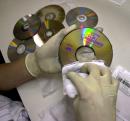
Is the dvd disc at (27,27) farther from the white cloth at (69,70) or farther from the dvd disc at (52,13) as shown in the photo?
the white cloth at (69,70)

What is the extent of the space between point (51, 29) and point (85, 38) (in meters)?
0.19

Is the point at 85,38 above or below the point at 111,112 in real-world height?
above

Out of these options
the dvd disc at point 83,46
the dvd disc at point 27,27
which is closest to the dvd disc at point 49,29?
the dvd disc at point 27,27

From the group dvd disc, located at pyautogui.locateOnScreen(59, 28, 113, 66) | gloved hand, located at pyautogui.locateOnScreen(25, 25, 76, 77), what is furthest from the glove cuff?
dvd disc, located at pyautogui.locateOnScreen(59, 28, 113, 66)

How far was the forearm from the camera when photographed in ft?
2.58

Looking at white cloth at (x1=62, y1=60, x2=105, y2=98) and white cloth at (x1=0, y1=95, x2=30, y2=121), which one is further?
white cloth at (x1=0, y1=95, x2=30, y2=121)

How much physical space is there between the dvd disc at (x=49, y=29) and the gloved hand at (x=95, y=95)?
273 millimetres

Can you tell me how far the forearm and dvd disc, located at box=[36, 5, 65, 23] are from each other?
19cm

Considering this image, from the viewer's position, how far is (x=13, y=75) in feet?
2.65

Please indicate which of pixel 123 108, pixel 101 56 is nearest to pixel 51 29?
pixel 101 56

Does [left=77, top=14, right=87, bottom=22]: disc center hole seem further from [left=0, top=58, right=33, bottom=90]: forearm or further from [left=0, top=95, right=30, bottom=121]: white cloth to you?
[left=0, top=95, right=30, bottom=121]: white cloth

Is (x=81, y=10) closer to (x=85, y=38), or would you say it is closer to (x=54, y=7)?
(x=54, y=7)

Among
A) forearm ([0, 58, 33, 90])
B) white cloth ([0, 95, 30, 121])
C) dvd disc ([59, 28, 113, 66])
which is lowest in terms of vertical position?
white cloth ([0, 95, 30, 121])

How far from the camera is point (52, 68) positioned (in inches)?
30.3
